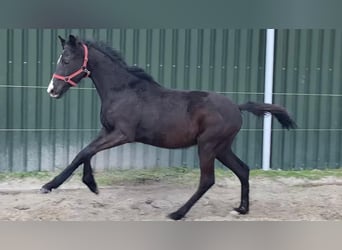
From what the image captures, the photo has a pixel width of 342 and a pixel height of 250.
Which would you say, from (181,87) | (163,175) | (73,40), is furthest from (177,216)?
(181,87)

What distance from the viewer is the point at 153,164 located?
7508 millimetres

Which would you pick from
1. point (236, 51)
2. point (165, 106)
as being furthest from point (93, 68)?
point (236, 51)

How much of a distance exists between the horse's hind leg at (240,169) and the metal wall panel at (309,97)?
6.79 ft

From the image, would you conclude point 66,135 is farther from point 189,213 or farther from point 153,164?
point 189,213

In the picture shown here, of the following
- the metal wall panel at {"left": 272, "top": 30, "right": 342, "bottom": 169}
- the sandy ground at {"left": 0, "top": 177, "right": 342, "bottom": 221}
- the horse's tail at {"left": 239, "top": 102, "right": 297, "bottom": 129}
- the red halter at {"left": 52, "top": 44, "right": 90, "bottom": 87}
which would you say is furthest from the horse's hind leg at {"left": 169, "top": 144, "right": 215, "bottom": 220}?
the metal wall panel at {"left": 272, "top": 30, "right": 342, "bottom": 169}

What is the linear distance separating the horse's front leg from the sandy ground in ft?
1.36

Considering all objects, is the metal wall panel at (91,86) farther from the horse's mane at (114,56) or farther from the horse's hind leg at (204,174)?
the horse's hind leg at (204,174)

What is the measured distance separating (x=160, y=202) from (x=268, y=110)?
1.42 m

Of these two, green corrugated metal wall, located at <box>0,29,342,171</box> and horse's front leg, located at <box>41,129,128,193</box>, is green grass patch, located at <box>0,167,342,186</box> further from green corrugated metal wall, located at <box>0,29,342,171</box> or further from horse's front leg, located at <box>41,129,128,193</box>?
horse's front leg, located at <box>41,129,128,193</box>

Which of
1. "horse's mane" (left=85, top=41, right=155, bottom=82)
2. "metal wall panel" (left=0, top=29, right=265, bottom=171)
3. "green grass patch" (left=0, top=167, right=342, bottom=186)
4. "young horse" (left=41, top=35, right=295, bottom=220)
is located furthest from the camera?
"metal wall panel" (left=0, top=29, right=265, bottom=171)

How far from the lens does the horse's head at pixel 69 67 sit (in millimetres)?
5262

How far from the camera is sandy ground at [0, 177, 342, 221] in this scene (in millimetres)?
5652

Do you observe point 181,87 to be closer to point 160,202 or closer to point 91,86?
point 91,86

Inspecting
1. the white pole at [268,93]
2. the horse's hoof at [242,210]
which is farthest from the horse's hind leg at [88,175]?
the white pole at [268,93]
